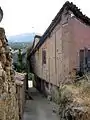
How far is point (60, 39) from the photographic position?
22000mm

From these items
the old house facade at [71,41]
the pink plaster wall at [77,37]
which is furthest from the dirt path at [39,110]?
the pink plaster wall at [77,37]

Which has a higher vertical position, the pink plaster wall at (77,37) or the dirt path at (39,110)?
the pink plaster wall at (77,37)

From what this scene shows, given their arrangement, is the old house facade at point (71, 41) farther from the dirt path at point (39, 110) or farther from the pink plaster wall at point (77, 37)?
the dirt path at point (39, 110)

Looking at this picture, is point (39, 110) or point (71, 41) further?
point (39, 110)

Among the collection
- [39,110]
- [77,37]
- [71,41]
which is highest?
[77,37]

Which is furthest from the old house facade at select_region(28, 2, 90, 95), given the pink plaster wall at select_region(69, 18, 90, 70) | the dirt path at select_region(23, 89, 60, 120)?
the dirt path at select_region(23, 89, 60, 120)

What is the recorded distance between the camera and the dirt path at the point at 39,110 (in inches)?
758

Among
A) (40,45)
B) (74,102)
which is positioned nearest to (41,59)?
Result: (40,45)

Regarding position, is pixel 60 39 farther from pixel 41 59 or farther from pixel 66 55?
pixel 41 59

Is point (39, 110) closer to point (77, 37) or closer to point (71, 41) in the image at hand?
point (71, 41)

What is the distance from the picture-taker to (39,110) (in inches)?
866

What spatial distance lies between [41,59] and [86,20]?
29.3ft

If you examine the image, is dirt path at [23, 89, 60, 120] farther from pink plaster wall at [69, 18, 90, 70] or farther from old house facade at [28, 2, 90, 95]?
pink plaster wall at [69, 18, 90, 70]

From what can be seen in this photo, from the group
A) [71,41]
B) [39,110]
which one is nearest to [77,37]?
[71,41]
